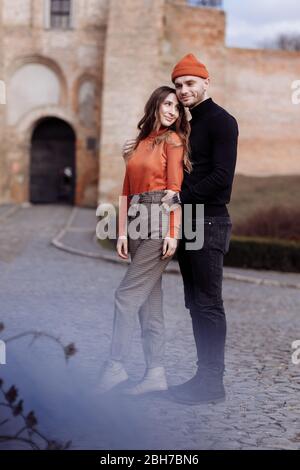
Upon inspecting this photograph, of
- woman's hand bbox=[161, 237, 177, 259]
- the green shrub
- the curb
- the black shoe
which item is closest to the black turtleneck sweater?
woman's hand bbox=[161, 237, 177, 259]

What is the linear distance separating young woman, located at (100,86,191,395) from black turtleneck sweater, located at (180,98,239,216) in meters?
0.07

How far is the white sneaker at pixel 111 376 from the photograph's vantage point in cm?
423

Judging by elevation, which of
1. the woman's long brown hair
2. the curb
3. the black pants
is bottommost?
the curb

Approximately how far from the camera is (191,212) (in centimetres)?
427

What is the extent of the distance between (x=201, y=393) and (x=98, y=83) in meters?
22.0

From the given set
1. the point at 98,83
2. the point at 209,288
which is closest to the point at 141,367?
the point at 209,288

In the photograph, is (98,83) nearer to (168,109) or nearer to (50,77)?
(50,77)

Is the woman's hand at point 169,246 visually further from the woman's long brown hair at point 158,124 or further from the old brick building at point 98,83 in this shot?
the old brick building at point 98,83

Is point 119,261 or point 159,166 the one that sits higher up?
point 159,166

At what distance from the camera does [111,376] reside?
4258 mm

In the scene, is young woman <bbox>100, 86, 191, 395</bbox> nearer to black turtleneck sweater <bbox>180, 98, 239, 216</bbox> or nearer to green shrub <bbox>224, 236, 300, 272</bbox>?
black turtleneck sweater <bbox>180, 98, 239, 216</bbox>

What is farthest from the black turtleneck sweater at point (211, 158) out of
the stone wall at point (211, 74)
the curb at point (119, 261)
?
the stone wall at point (211, 74)

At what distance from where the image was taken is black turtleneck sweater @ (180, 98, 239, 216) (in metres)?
4.12

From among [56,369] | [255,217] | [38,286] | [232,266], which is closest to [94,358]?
[56,369]
